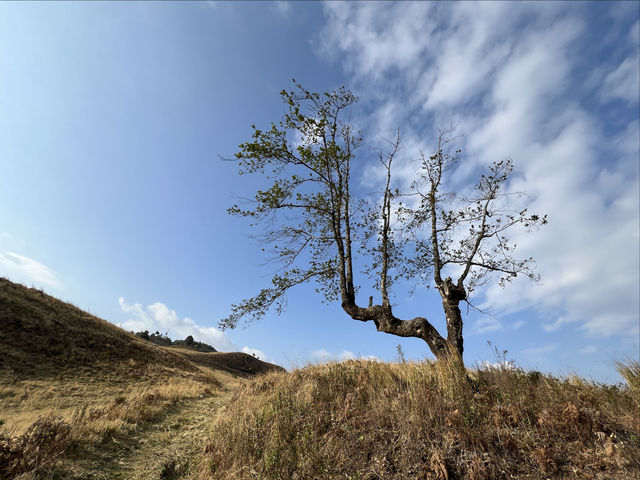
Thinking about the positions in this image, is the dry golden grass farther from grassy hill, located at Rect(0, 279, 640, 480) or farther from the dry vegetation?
the dry vegetation

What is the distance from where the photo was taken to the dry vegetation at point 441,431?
448 centimetres

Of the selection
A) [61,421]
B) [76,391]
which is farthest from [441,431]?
[76,391]

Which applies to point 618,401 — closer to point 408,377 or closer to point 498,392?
point 498,392

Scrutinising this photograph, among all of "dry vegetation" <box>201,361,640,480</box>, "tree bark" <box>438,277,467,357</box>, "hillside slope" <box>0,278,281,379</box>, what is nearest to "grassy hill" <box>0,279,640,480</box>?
"dry vegetation" <box>201,361,640,480</box>

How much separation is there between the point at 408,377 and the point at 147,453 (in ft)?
21.7

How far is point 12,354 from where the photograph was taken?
1741 centimetres

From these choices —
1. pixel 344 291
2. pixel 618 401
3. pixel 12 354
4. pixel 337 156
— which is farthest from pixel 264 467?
pixel 12 354

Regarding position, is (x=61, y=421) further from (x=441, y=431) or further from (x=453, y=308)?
(x=453, y=308)

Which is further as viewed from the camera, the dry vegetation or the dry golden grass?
the dry golden grass

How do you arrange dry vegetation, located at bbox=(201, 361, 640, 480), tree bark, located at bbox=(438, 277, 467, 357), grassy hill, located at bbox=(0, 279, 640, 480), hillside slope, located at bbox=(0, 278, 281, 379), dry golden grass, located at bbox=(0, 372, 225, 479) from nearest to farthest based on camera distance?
Answer: dry vegetation, located at bbox=(201, 361, 640, 480)
grassy hill, located at bbox=(0, 279, 640, 480)
dry golden grass, located at bbox=(0, 372, 225, 479)
tree bark, located at bbox=(438, 277, 467, 357)
hillside slope, located at bbox=(0, 278, 281, 379)

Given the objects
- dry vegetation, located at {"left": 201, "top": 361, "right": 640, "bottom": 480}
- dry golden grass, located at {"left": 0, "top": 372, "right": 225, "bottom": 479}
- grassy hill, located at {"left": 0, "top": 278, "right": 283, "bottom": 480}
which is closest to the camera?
dry vegetation, located at {"left": 201, "top": 361, "right": 640, "bottom": 480}

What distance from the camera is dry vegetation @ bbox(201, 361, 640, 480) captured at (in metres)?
4.48

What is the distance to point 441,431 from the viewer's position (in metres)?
5.27

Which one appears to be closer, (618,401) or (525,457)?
(525,457)
